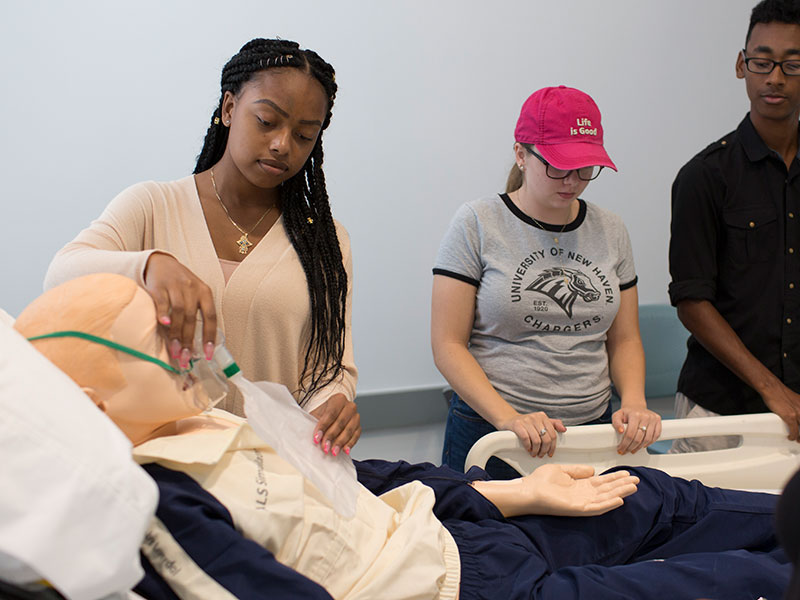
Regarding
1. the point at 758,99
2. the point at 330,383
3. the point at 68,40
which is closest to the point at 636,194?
the point at 758,99

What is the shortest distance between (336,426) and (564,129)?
1.01 meters

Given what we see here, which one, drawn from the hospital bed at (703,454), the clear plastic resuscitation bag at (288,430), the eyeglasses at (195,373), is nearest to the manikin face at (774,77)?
the hospital bed at (703,454)

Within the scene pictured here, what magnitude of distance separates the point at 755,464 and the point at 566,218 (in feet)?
2.71

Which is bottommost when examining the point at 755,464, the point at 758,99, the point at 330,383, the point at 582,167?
the point at 755,464

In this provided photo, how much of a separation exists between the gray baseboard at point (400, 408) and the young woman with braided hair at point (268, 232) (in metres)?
1.46

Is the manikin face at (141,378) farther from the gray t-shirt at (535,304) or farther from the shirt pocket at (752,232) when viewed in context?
the shirt pocket at (752,232)

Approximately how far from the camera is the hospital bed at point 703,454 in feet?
5.94

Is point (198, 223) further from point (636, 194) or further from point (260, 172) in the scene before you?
point (636, 194)

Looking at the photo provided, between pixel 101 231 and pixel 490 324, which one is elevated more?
pixel 101 231

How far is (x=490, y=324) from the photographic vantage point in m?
1.97

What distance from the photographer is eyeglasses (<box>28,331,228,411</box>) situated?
1.08 m

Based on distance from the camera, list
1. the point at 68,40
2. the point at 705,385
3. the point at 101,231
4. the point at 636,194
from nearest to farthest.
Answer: the point at 101,231
the point at 705,385
the point at 68,40
the point at 636,194

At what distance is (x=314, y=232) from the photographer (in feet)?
5.57

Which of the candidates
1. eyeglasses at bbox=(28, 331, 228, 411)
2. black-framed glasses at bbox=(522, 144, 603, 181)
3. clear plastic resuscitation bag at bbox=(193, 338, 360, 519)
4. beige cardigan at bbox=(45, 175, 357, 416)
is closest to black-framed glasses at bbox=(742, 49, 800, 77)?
black-framed glasses at bbox=(522, 144, 603, 181)
